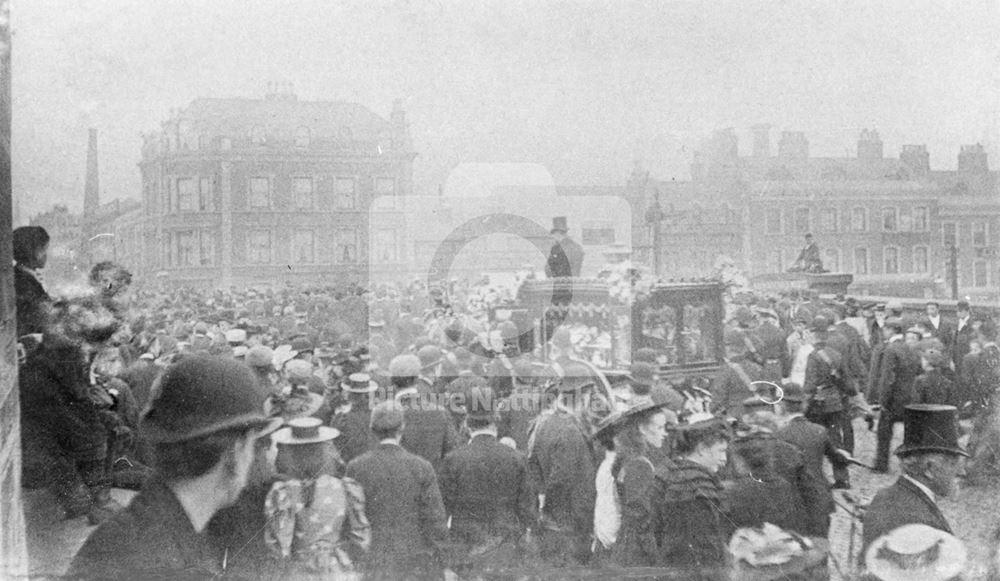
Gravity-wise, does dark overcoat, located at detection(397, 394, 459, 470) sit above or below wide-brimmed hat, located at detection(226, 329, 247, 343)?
below

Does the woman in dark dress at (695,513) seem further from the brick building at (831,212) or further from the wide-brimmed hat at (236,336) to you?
the wide-brimmed hat at (236,336)

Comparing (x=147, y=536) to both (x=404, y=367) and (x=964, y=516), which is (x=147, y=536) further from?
(x=964, y=516)

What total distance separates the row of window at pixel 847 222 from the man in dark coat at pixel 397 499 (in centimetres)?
265

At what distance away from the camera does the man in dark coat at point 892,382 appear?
15.4 ft

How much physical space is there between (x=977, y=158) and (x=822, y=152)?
89 cm

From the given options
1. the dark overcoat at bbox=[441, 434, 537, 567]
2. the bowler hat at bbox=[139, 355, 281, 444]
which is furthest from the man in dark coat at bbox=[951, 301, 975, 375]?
the bowler hat at bbox=[139, 355, 281, 444]

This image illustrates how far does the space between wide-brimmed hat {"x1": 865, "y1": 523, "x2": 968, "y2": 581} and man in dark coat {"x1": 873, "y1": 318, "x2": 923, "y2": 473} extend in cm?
64

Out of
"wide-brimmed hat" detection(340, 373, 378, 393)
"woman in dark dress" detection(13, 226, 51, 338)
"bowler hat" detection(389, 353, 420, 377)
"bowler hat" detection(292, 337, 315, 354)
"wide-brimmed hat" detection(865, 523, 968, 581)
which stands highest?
"woman in dark dress" detection(13, 226, 51, 338)

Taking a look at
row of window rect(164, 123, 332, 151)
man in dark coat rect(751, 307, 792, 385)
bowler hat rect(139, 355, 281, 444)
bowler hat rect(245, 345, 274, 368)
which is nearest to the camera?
bowler hat rect(139, 355, 281, 444)

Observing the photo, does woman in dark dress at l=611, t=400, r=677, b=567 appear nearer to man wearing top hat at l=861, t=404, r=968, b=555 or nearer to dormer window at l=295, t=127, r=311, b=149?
man wearing top hat at l=861, t=404, r=968, b=555

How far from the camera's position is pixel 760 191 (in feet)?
16.4

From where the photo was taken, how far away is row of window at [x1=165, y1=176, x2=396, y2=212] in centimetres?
460

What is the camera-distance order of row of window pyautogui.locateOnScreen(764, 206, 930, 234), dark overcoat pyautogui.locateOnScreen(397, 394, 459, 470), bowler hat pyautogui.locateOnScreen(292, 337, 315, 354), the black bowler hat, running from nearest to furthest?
the black bowler hat → dark overcoat pyautogui.locateOnScreen(397, 394, 459, 470) → bowler hat pyautogui.locateOnScreen(292, 337, 315, 354) → row of window pyautogui.locateOnScreen(764, 206, 930, 234)

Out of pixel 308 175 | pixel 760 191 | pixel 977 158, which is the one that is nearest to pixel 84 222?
pixel 308 175
